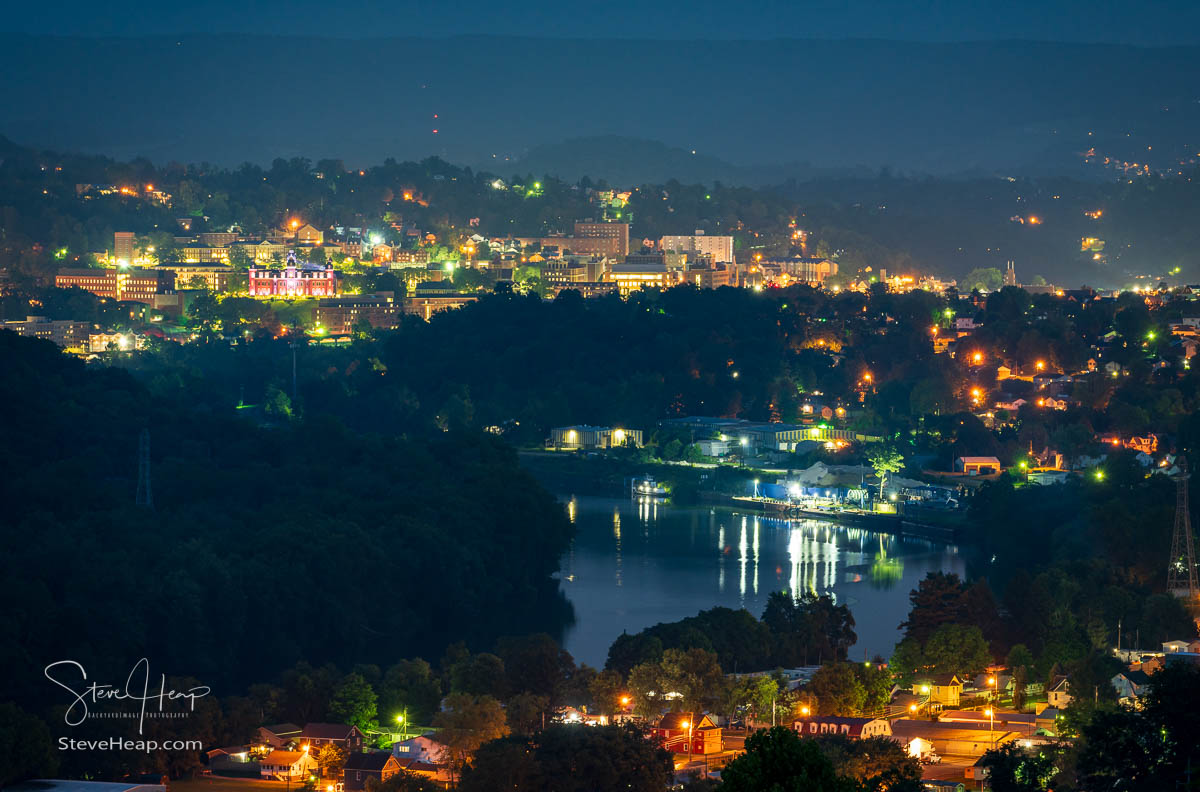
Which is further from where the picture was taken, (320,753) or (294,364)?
(294,364)

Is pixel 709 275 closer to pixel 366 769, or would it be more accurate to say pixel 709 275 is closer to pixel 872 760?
pixel 366 769

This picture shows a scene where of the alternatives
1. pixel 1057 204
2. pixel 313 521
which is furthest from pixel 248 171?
pixel 313 521

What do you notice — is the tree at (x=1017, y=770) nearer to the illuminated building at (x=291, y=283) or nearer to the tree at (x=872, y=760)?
the tree at (x=872, y=760)

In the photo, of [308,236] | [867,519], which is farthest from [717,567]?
[308,236]
